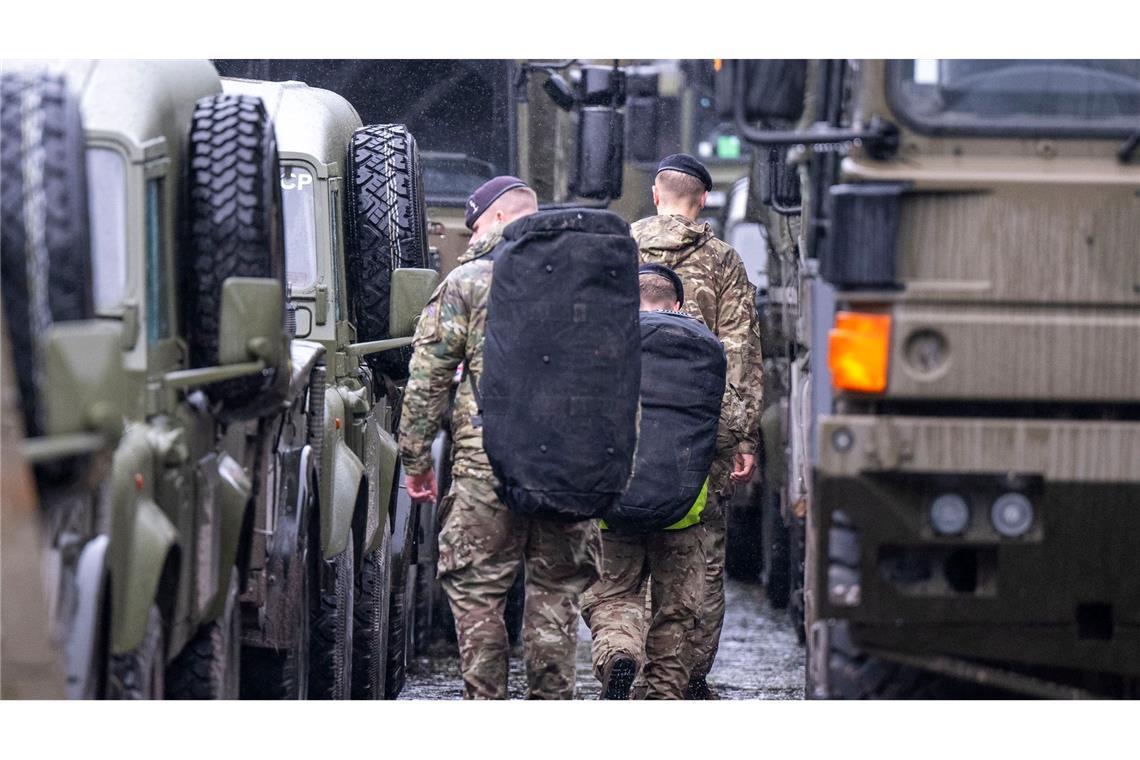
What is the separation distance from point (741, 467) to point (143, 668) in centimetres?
383

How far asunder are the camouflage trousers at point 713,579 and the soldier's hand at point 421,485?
78.3 inches

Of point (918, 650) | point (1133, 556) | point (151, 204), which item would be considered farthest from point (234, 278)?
point (1133, 556)

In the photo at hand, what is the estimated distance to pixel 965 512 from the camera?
229 inches

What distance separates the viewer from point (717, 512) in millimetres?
8914

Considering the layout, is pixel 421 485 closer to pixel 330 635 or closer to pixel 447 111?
pixel 330 635

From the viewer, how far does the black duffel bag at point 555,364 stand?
6.70 metres

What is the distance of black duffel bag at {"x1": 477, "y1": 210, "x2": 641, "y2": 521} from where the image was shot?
6703 millimetres

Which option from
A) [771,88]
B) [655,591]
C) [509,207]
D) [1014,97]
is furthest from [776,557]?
[771,88]

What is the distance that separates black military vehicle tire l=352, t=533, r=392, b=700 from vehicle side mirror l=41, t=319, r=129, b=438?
4.16 m

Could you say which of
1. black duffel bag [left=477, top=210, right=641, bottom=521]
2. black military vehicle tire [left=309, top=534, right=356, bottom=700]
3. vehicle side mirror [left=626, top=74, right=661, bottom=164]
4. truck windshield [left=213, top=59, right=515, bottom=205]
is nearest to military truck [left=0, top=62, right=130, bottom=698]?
black duffel bag [left=477, top=210, right=641, bottom=521]

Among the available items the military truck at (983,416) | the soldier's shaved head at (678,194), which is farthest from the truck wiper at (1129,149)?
the soldier's shaved head at (678,194)

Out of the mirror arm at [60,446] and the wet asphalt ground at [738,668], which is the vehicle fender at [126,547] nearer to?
the mirror arm at [60,446]

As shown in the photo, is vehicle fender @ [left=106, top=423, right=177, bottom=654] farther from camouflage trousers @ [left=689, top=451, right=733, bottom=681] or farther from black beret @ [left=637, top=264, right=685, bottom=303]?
camouflage trousers @ [left=689, top=451, right=733, bottom=681]

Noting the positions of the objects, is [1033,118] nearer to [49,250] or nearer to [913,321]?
[913,321]
